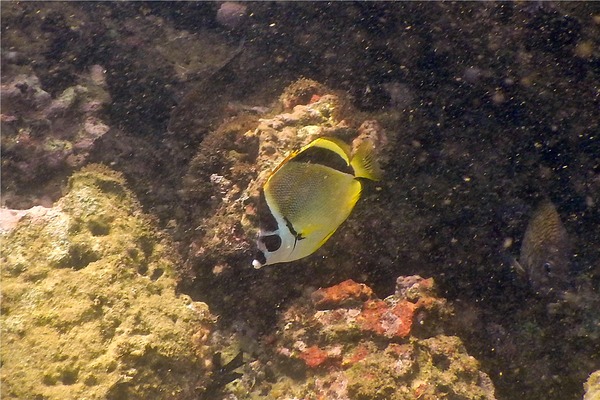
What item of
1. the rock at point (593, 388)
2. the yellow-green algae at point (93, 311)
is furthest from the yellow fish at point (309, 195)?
the rock at point (593, 388)

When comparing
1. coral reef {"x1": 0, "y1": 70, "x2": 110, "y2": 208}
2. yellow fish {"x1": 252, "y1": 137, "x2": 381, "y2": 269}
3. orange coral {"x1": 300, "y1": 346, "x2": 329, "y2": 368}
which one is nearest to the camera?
yellow fish {"x1": 252, "y1": 137, "x2": 381, "y2": 269}

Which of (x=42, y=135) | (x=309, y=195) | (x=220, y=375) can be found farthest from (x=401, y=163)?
(x=42, y=135)

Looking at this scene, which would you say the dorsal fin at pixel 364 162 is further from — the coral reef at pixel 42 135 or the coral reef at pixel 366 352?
the coral reef at pixel 42 135

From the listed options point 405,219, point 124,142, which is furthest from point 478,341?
point 124,142

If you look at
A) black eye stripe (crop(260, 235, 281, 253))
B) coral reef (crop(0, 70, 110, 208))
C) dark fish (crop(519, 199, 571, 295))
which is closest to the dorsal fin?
black eye stripe (crop(260, 235, 281, 253))

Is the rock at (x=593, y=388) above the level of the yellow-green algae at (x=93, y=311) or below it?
above

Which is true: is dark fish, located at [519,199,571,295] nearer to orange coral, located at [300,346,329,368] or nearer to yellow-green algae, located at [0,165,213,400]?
orange coral, located at [300,346,329,368]

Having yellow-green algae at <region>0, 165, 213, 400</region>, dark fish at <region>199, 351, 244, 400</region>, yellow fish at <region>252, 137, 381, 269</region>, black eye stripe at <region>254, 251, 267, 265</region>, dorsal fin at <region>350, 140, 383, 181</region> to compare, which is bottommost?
dark fish at <region>199, 351, 244, 400</region>
